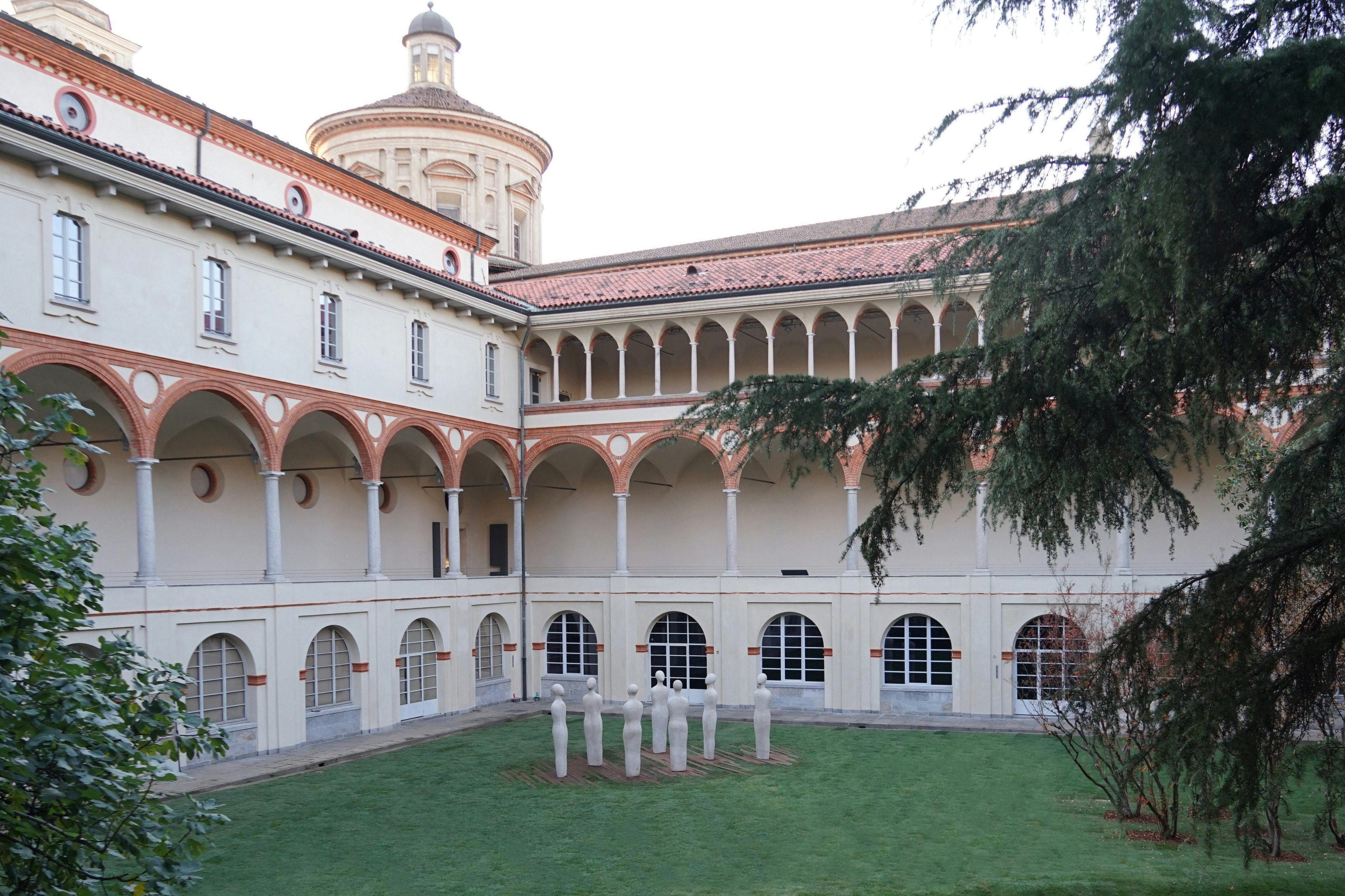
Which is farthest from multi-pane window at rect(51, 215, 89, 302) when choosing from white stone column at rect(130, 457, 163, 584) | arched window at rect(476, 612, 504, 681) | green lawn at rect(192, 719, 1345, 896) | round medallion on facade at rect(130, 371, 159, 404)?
arched window at rect(476, 612, 504, 681)

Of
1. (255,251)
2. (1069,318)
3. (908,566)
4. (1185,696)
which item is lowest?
A: (908,566)

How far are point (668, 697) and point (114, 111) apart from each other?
13948mm

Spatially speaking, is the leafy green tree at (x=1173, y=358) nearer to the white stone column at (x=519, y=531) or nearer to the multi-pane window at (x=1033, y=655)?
the multi-pane window at (x=1033, y=655)

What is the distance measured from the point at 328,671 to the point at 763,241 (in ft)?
58.8

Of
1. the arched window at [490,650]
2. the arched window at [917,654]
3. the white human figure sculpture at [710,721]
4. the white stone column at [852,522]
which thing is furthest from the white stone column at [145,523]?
the arched window at [917,654]

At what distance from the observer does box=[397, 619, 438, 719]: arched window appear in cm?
2384

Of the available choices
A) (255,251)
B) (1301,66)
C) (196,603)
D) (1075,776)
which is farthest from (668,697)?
(1301,66)

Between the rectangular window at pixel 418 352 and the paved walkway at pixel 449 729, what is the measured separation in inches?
289

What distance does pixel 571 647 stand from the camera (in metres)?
27.5

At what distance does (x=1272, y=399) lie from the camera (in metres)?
8.57

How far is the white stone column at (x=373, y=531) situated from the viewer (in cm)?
2277

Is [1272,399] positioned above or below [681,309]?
below

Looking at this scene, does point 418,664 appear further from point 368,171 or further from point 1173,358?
point 1173,358

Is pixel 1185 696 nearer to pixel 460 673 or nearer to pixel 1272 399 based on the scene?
pixel 1272 399
